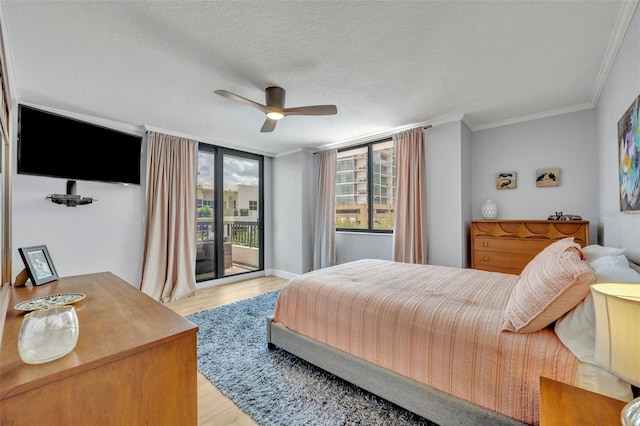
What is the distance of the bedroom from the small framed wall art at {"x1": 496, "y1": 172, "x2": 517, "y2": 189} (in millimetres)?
75

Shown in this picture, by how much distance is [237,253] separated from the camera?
16.5ft

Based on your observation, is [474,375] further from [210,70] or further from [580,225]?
[210,70]

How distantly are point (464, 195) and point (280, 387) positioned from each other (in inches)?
120

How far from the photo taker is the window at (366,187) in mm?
4316

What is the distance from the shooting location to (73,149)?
3.02 meters

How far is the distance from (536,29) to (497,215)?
2.36m

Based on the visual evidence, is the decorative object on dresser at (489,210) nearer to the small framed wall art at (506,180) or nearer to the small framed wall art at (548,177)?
the small framed wall art at (506,180)

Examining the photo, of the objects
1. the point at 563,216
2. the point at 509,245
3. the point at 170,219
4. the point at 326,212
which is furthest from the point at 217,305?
the point at 563,216

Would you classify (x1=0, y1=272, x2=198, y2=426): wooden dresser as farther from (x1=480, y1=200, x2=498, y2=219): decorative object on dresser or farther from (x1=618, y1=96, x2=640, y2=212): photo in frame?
(x1=480, y1=200, x2=498, y2=219): decorative object on dresser

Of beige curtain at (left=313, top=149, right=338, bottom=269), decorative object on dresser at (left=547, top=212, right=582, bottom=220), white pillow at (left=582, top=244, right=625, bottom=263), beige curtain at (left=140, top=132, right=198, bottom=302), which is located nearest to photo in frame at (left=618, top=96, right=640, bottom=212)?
white pillow at (left=582, top=244, right=625, bottom=263)

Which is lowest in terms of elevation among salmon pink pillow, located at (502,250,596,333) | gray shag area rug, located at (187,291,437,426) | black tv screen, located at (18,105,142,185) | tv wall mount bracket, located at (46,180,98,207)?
gray shag area rug, located at (187,291,437,426)

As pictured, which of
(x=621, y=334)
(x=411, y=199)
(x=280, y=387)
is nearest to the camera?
(x=621, y=334)

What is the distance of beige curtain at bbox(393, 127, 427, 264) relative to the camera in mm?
3656

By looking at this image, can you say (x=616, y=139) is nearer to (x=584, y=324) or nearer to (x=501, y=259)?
(x=501, y=259)
